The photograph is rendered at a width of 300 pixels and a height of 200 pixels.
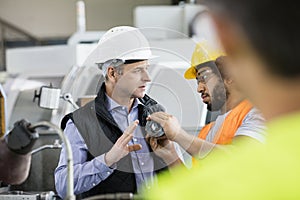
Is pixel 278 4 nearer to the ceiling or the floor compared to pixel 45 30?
nearer to the ceiling

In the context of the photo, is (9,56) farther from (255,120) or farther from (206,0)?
(206,0)

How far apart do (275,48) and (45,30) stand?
853 centimetres

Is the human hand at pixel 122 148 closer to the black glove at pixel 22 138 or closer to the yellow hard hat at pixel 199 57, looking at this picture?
the yellow hard hat at pixel 199 57

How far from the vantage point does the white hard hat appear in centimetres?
159

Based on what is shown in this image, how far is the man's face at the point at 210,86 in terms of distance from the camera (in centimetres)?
167

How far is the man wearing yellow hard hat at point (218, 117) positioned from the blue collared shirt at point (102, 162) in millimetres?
43

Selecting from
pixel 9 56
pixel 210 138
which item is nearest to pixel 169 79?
pixel 210 138

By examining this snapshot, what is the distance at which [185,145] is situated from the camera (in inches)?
63.5

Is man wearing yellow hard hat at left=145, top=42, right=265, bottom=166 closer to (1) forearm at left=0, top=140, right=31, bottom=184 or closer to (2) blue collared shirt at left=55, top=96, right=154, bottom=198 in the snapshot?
(2) blue collared shirt at left=55, top=96, right=154, bottom=198

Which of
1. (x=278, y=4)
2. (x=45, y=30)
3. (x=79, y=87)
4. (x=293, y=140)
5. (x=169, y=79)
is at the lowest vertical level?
(x=45, y=30)

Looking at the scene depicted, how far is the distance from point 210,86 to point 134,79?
212mm

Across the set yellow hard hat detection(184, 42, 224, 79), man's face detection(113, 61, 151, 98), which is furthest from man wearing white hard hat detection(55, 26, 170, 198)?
yellow hard hat detection(184, 42, 224, 79)

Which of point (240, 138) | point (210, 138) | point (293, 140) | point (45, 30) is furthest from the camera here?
point (45, 30)

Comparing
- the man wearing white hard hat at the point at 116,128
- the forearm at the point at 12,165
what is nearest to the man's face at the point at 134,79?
the man wearing white hard hat at the point at 116,128
